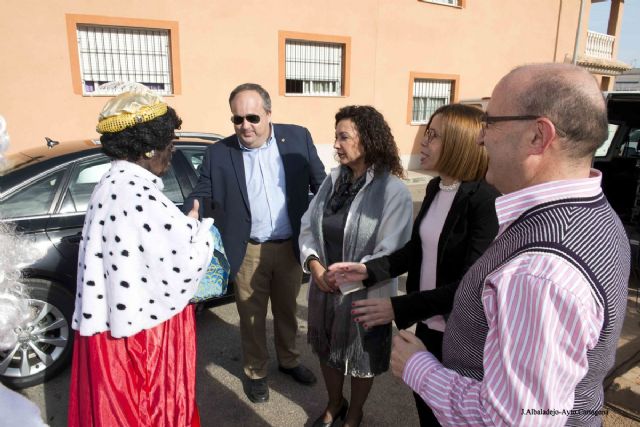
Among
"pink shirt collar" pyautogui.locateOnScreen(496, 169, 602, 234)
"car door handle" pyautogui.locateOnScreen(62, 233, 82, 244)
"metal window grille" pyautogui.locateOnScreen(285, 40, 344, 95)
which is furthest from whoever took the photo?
"metal window grille" pyautogui.locateOnScreen(285, 40, 344, 95)

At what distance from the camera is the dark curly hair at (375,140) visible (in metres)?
2.32

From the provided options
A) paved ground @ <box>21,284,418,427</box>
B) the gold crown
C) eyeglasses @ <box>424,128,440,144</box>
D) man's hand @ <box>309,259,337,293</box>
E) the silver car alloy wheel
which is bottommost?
paved ground @ <box>21,284,418,427</box>

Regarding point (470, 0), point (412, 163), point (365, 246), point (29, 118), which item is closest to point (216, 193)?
point (365, 246)

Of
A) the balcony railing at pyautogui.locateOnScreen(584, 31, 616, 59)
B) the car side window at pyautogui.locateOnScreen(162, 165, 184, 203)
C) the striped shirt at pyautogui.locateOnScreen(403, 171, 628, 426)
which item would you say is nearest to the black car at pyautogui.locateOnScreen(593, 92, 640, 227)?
the car side window at pyautogui.locateOnScreen(162, 165, 184, 203)

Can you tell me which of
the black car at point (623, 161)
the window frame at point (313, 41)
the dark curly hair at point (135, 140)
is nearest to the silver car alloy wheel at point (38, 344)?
the dark curly hair at point (135, 140)

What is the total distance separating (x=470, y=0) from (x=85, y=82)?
10.8m

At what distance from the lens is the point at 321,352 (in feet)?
8.07

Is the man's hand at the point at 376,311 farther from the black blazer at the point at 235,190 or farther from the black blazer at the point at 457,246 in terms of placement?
the black blazer at the point at 235,190

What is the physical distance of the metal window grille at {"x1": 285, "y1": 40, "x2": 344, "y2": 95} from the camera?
10.5 metres

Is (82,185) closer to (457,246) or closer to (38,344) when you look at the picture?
(38,344)

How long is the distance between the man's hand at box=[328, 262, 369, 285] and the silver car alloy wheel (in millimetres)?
2145

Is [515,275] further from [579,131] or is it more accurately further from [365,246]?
[365,246]

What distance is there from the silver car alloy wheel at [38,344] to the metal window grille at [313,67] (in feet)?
27.8

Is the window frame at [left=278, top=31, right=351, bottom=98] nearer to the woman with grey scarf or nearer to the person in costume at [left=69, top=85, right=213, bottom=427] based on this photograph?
the woman with grey scarf
